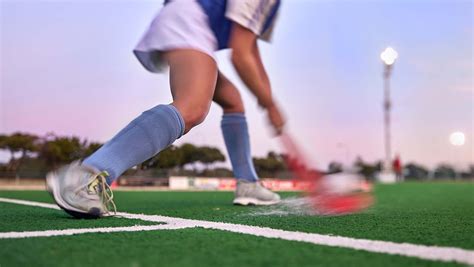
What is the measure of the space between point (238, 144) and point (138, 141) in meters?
1.40

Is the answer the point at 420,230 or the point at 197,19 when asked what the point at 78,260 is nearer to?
the point at 420,230

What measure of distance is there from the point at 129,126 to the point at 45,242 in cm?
84

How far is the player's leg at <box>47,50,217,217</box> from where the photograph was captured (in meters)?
2.28

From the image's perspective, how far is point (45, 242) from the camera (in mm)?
1655

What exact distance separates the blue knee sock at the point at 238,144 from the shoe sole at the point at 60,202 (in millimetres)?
1434

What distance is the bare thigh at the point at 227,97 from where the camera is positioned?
346 cm

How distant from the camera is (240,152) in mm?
3678

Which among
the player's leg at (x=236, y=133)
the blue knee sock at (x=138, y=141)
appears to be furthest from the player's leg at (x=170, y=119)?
the player's leg at (x=236, y=133)

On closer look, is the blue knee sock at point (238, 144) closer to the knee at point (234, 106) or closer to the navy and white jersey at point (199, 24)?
the knee at point (234, 106)

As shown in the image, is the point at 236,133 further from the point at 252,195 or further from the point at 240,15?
the point at 240,15

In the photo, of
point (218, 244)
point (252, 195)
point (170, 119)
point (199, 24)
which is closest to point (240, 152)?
point (252, 195)

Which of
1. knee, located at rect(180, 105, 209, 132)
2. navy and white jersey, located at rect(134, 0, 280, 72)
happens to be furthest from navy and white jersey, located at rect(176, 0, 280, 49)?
knee, located at rect(180, 105, 209, 132)

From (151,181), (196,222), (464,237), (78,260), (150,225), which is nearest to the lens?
(78,260)

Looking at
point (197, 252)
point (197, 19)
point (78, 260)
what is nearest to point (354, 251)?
point (197, 252)
